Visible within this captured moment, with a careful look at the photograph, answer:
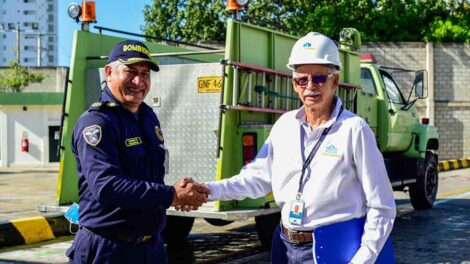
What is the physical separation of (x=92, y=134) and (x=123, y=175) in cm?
22

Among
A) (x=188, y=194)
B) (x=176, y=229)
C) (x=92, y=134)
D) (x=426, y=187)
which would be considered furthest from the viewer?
(x=426, y=187)

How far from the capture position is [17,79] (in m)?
33.2

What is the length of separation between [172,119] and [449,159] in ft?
65.5

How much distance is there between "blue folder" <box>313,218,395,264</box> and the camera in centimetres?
285

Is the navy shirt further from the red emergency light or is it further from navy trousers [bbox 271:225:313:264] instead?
the red emergency light

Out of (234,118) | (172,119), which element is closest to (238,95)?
(234,118)

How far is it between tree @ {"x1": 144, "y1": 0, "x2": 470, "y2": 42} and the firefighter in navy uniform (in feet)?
89.8

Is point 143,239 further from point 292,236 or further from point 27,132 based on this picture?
point 27,132

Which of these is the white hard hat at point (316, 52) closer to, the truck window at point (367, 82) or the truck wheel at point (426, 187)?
the truck window at point (367, 82)

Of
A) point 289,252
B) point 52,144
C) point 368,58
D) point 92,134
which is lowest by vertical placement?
point 289,252

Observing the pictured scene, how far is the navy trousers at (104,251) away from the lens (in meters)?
3.04

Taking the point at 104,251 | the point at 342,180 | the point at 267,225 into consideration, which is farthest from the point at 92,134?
the point at 267,225

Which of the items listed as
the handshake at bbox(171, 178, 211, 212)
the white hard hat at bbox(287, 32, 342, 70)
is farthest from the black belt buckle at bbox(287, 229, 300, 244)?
the white hard hat at bbox(287, 32, 342, 70)

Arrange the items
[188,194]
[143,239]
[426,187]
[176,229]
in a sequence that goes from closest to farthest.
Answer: [143,239], [188,194], [176,229], [426,187]
